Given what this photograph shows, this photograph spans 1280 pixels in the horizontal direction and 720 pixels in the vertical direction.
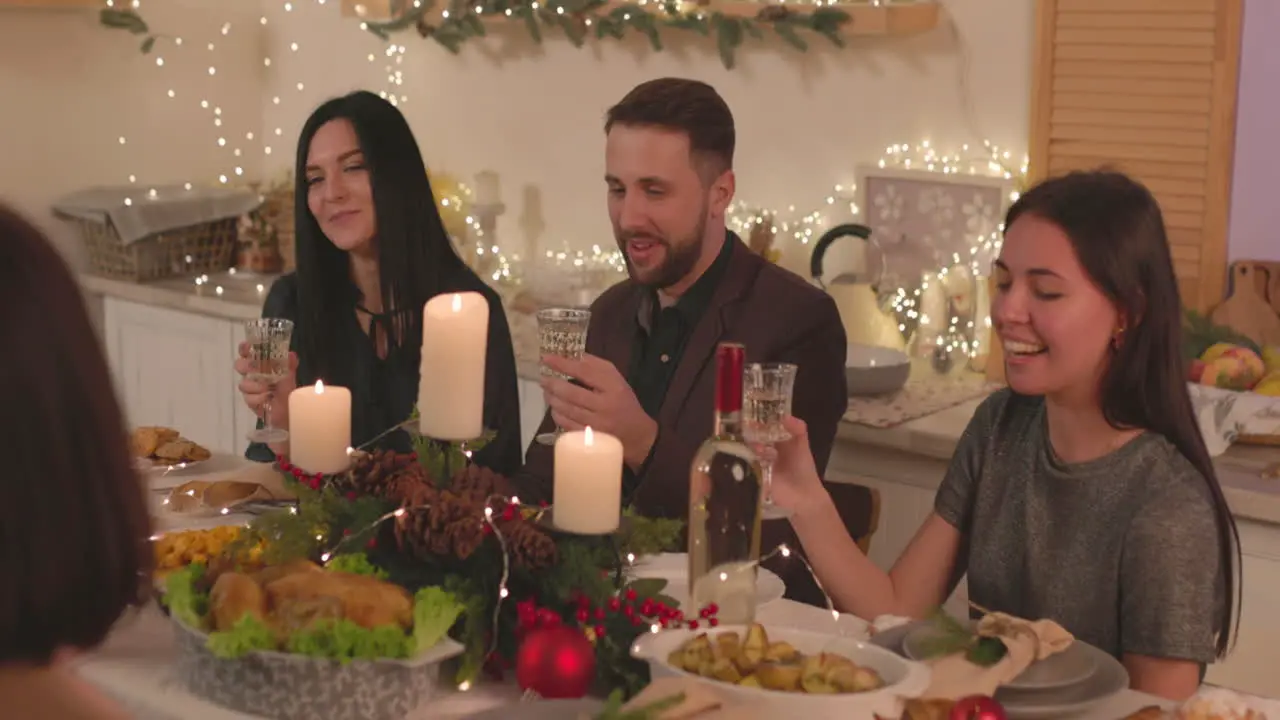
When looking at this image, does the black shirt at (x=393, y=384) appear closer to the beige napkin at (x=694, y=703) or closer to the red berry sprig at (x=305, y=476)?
the red berry sprig at (x=305, y=476)

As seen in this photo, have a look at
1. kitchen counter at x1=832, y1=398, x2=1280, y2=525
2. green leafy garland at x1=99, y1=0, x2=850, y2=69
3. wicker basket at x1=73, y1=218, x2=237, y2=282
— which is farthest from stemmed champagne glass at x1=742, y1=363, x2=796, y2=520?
wicker basket at x1=73, y1=218, x2=237, y2=282

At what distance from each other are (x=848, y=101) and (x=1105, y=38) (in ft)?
1.96

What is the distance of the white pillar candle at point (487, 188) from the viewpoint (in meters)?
4.29

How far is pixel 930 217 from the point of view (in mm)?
3576

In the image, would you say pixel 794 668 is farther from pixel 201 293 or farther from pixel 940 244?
pixel 201 293

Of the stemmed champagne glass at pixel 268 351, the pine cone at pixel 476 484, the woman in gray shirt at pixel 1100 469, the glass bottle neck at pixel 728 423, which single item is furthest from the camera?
the stemmed champagne glass at pixel 268 351

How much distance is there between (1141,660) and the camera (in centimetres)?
184

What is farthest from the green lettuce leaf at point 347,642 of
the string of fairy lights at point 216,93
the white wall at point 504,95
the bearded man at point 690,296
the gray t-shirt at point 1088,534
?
the string of fairy lights at point 216,93

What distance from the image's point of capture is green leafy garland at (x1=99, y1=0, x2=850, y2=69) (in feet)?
11.9

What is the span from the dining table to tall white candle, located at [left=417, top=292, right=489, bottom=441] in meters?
0.29

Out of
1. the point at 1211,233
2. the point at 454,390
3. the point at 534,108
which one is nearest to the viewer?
the point at 454,390

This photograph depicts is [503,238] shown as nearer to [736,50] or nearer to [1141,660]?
[736,50]

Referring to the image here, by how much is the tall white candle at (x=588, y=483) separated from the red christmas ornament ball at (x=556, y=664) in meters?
0.12

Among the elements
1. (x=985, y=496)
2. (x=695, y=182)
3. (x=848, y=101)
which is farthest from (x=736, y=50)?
(x=985, y=496)
